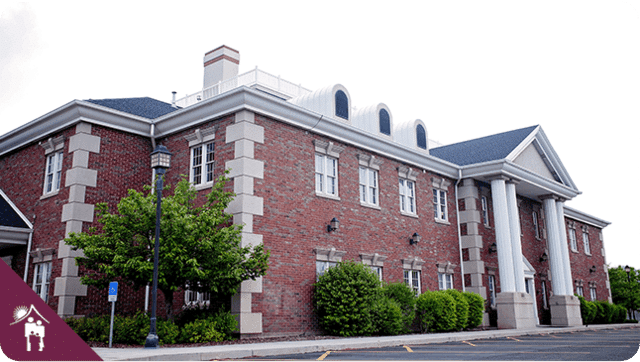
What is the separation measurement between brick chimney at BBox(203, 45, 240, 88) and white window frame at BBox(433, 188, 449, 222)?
11814mm

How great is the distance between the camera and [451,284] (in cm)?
2817

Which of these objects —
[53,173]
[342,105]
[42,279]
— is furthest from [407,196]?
[42,279]

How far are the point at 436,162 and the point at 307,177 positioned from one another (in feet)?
30.5

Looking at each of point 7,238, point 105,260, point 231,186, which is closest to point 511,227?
point 231,186

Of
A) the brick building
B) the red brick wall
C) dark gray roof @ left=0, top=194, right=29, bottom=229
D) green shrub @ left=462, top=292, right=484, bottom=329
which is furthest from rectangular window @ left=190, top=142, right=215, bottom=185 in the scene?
green shrub @ left=462, top=292, right=484, bottom=329

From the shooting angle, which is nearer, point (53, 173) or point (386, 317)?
point (386, 317)

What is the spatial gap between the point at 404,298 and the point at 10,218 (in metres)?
15.1

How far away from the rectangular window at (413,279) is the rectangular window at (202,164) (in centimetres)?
1002

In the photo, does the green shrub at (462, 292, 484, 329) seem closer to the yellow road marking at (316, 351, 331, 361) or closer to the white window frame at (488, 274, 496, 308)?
the white window frame at (488, 274, 496, 308)

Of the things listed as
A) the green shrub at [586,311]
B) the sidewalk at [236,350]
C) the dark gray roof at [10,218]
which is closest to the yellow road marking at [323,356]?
the sidewalk at [236,350]

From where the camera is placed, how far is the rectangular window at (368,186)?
24266 millimetres

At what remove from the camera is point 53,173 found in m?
21.3

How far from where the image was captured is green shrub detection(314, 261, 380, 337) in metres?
20.1

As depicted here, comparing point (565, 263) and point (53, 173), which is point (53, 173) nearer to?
point (53, 173)
